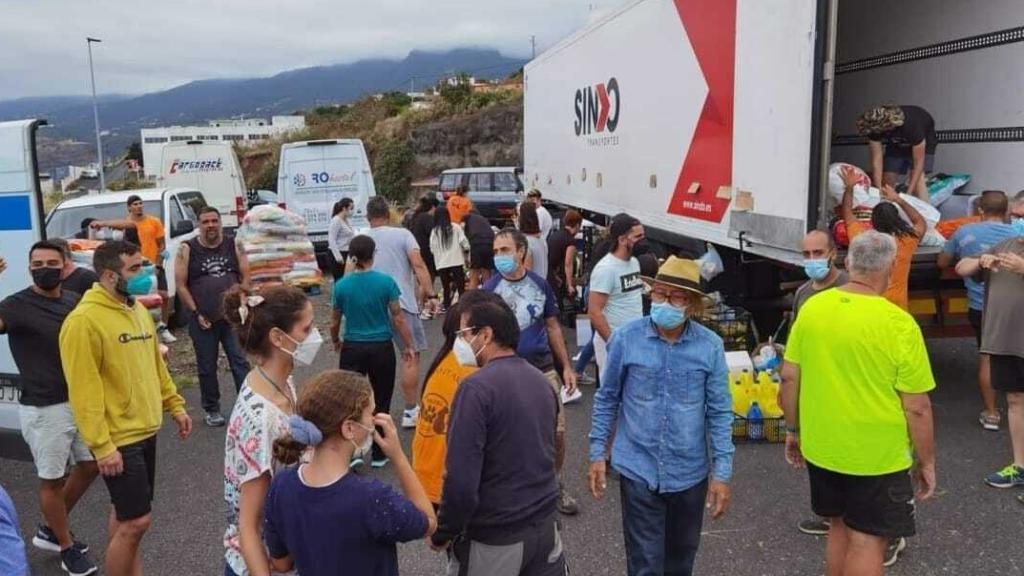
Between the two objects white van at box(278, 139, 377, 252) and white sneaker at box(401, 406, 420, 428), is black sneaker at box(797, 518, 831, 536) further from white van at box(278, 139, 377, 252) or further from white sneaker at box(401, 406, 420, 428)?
white van at box(278, 139, 377, 252)

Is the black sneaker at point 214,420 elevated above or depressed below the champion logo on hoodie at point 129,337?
below

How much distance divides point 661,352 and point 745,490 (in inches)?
86.0

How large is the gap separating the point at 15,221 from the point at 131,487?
82.0 inches

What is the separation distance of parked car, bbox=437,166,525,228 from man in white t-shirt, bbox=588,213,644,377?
14780 millimetres

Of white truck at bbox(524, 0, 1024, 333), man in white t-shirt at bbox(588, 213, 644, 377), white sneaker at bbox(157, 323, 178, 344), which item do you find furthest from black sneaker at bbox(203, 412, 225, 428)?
white truck at bbox(524, 0, 1024, 333)

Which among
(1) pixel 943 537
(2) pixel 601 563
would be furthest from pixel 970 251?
(2) pixel 601 563

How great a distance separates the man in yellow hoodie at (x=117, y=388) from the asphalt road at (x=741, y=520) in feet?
2.68

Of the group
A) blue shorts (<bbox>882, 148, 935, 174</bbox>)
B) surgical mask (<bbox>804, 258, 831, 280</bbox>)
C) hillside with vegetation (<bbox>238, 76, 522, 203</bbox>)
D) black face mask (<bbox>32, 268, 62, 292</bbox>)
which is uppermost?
hillside with vegetation (<bbox>238, 76, 522, 203</bbox>)

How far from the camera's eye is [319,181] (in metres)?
13.9

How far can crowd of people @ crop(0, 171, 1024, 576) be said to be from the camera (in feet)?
7.26

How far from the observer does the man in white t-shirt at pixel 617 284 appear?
16.5 feet

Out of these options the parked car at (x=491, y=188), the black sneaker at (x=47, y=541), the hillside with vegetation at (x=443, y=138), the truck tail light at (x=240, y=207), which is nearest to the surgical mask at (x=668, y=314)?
the black sneaker at (x=47, y=541)

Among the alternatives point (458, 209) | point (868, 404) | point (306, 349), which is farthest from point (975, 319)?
point (458, 209)

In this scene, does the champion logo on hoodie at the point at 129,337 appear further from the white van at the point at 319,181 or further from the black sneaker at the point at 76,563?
the white van at the point at 319,181
